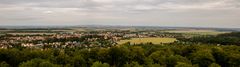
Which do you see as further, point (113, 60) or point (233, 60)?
point (113, 60)

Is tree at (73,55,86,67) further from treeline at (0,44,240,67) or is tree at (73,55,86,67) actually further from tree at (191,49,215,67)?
tree at (191,49,215,67)

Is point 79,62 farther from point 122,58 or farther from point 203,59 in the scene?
point 203,59

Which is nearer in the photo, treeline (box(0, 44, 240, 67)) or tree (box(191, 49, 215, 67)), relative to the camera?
treeline (box(0, 44, 240, 67))

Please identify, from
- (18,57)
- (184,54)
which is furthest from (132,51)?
(18,57)

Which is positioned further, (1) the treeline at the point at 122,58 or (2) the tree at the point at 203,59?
(2) the tree at the point at 203,59

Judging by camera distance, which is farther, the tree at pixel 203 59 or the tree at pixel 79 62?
the tree at pixel 203 59

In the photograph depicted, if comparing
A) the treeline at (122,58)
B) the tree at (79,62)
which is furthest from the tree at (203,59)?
the tree at (79,62)

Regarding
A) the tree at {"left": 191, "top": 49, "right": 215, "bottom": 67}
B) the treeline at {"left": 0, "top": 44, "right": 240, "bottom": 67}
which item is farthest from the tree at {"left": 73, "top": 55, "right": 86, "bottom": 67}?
the tree at {"left": 191, "top": 49, "right": 215, "bottom": 67}

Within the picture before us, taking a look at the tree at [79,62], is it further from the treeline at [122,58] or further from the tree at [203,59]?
the tree at [203,59]

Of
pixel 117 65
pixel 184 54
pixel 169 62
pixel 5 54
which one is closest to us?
pixel 169 62

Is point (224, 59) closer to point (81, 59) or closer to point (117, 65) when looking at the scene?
point (117, 65)

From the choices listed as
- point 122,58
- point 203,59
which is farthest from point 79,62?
point 203,59
